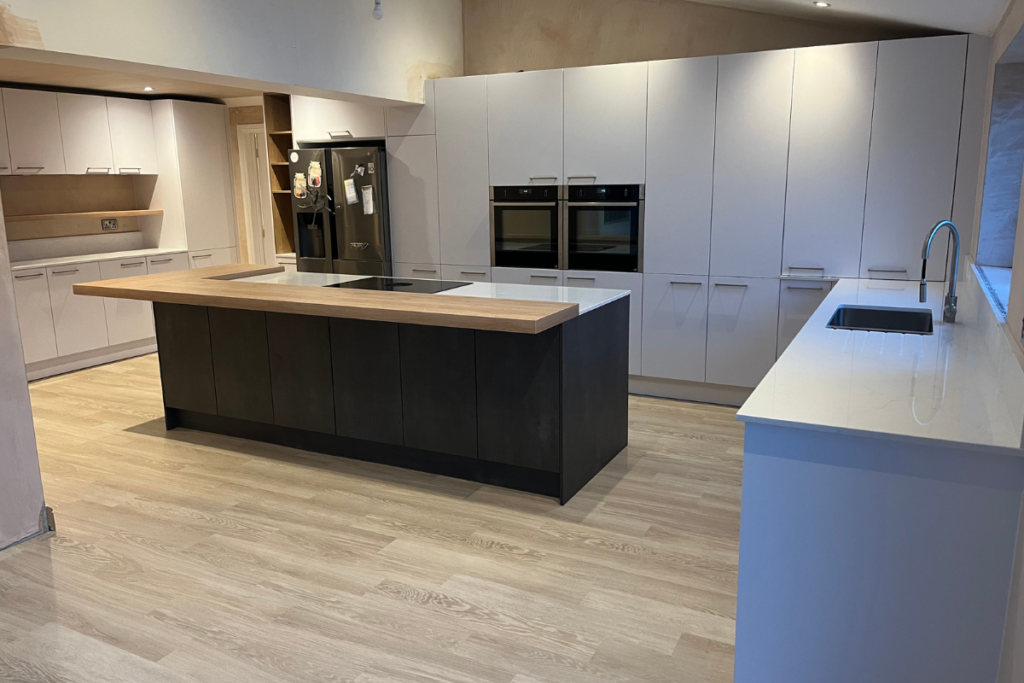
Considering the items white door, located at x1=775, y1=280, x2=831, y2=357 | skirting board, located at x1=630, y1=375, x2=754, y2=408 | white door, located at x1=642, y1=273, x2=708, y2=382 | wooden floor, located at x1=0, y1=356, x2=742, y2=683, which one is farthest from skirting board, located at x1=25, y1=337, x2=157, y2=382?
white door, located at x1=775, y1=280, x2=831, y2=357

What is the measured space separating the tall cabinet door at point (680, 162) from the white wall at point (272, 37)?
1.70m

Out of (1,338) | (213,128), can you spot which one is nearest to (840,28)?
(1,338)

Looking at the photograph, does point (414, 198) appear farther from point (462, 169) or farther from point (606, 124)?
point (606, 124)

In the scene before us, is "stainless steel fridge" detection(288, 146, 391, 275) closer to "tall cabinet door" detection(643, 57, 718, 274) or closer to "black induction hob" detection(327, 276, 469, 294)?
"black induction hob" detection(327, 276, 469, 294)

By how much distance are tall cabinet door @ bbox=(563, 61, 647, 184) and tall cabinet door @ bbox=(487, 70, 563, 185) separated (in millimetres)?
85

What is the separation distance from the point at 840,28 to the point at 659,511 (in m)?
3.17

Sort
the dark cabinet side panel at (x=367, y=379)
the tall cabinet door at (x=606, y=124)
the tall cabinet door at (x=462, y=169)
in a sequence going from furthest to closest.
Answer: the tall cabinet door at (x=462, y=169) → the tall cabinet door at (x=606, y=124) → the dark cabinet side panel at (x=367, y=379)

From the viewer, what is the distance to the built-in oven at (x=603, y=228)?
182 inches

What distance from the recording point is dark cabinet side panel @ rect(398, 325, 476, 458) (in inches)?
132

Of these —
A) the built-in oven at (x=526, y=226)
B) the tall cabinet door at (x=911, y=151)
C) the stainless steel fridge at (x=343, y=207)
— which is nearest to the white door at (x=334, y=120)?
the stainless steel fridge at (x=343, y=207)

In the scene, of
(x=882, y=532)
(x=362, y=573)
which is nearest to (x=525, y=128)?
(x=362, y=573)

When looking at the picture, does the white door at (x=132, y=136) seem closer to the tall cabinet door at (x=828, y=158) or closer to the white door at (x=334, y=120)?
the white door at (x=334, y=120)

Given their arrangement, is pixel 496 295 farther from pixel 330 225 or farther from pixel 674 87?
pixel 330 225

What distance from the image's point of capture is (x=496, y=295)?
11.9ft
